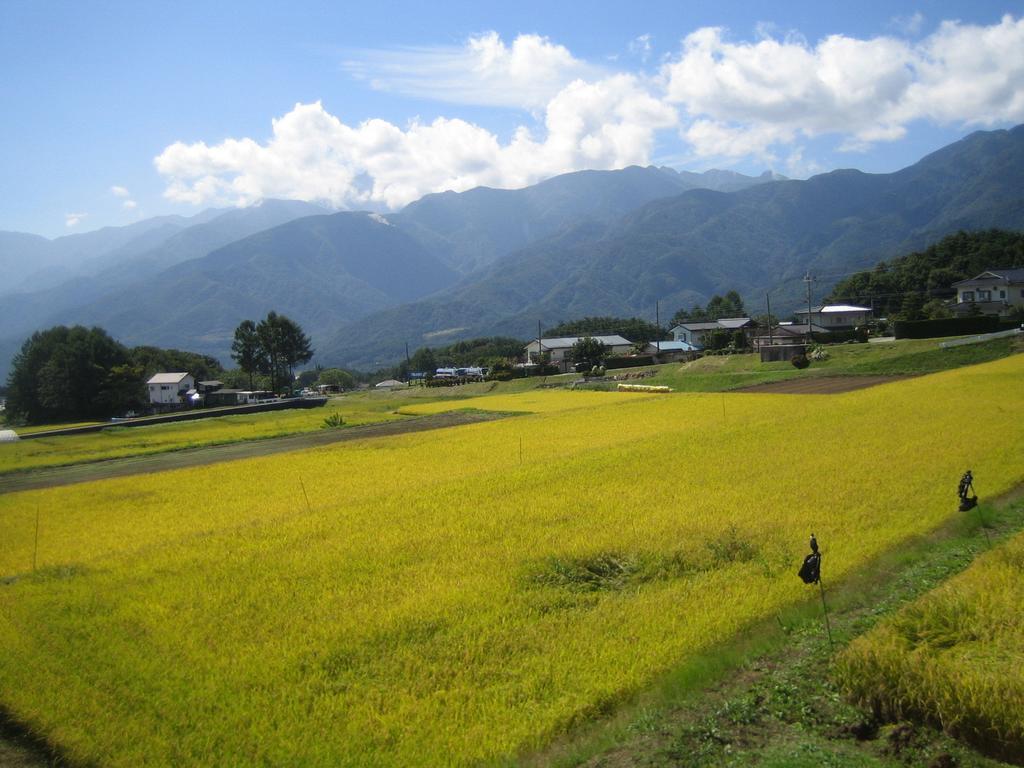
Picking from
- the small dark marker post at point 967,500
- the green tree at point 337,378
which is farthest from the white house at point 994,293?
the green tree at point 337,378

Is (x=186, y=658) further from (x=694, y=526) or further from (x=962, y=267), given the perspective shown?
(x=962, y=267)

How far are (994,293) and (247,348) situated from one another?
80.5 meters

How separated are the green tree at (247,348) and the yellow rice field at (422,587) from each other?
237 ft

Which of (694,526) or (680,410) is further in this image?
(680,410)

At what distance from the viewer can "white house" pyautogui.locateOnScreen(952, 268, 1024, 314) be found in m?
62.4

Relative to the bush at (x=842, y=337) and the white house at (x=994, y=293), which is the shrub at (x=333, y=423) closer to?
the bush at (x=842, y=337)

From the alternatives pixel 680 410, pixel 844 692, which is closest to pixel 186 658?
pixel 844 692

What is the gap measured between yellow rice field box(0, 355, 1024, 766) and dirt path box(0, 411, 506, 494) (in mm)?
6191

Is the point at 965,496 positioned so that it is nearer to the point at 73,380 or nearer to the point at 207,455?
the point at 207,455

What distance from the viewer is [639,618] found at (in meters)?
7.43

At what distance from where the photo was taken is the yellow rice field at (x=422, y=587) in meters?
5.93

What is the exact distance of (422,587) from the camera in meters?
8.51

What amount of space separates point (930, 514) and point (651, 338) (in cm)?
10398

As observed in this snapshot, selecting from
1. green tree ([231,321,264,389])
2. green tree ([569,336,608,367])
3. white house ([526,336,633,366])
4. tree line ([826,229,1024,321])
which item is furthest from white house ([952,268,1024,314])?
green tree ([231,321,264,389])
